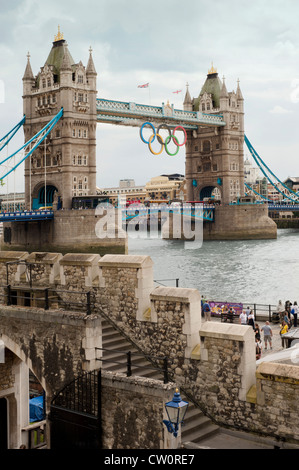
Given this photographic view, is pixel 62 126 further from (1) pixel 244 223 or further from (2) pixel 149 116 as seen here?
(1) pixel 244 223

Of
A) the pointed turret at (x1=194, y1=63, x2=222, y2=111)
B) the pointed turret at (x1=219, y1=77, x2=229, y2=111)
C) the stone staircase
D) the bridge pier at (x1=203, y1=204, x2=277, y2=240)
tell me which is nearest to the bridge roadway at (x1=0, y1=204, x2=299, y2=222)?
the bridge pier at (x1=203, y1=204, x2=277, y2=240)

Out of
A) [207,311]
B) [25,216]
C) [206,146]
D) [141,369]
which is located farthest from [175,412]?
[206,146]

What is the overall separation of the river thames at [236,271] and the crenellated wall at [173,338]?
77.2 feet

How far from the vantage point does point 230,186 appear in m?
110

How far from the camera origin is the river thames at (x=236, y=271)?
132 ft

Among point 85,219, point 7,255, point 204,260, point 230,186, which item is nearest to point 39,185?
point 85,219

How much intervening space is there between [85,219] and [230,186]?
45.9 m

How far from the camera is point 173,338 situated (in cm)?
1090

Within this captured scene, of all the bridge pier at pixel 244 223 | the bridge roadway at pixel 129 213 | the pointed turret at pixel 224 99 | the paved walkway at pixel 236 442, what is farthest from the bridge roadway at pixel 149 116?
the paved walkway at pixel 236 442

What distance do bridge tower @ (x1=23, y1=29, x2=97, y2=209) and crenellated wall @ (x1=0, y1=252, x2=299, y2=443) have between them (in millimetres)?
66114

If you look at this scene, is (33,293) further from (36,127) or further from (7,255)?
(36,127)

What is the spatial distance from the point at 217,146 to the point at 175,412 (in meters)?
104

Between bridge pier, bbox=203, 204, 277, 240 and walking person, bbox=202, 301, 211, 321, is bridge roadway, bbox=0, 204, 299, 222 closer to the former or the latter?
bridge pier, bbox=203, 204, 277, 240
